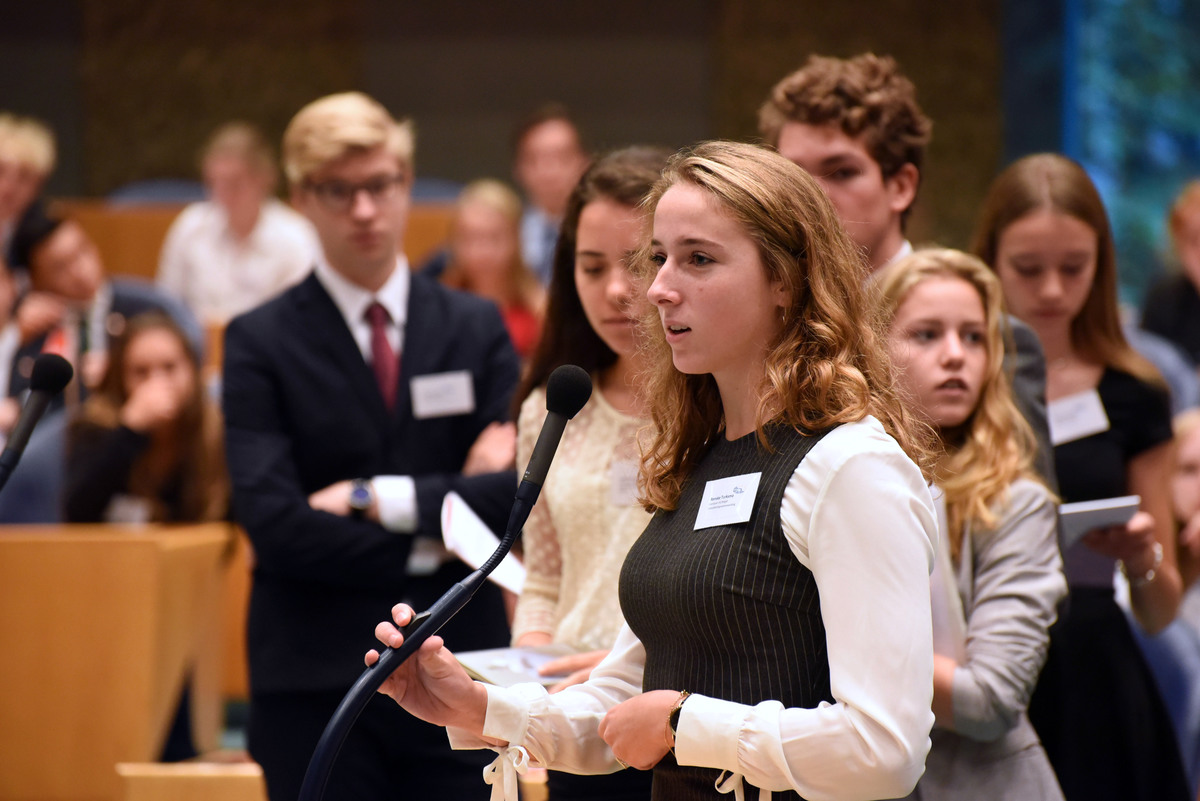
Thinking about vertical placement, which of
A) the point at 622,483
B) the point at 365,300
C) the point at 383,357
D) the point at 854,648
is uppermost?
the point at 365,300

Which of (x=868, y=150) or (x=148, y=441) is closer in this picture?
(x=868, y=150)

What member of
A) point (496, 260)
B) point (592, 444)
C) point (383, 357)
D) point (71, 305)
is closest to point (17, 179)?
point (71, 305)

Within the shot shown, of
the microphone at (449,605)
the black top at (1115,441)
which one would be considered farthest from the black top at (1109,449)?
the microphone at (449,605)

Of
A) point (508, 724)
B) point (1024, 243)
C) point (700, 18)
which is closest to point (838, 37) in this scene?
point (700, 18)

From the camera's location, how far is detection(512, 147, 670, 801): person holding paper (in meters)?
2.01

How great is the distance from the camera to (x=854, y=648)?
4.19 ft

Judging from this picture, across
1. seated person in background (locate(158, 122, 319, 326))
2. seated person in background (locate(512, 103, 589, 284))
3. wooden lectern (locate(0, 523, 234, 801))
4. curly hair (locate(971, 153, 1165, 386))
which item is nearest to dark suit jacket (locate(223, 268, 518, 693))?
curly hair (locate(971, 153, 1165, 386))

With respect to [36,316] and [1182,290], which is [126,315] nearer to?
[36,316]

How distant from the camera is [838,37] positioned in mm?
8766

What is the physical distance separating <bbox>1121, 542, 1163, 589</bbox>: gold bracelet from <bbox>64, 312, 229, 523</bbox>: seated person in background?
9.59ft

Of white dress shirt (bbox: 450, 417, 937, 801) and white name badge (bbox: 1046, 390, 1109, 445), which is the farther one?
white name badge (bbox: 1046, 390, 1109, 445)

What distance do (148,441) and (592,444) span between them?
2551mm

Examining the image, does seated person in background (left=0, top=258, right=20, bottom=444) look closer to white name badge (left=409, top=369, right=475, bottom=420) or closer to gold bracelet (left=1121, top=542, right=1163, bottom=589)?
A: white name badge (left=409, top=369, right=475, bottom=420)

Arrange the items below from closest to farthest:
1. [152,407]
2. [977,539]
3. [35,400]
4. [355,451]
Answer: [35,400] → [977,539] → [355,451] → [152,407]
